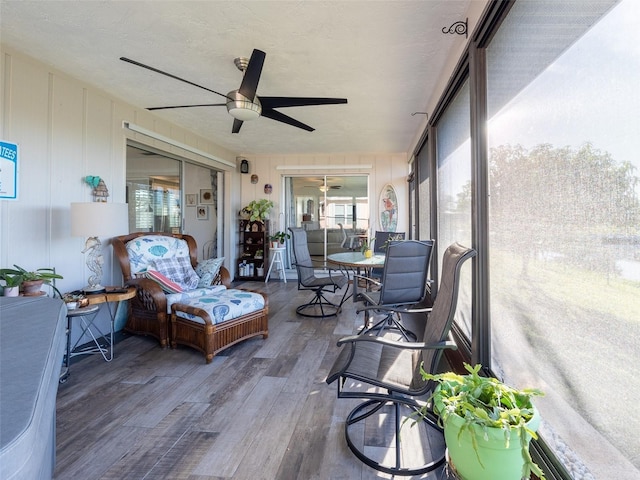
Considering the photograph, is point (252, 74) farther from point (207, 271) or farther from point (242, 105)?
point (207, 271)

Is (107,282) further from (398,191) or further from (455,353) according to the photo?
(398,191)

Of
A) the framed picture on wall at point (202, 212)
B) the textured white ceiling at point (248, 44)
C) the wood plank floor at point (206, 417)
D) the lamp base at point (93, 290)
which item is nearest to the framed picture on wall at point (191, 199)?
the framed picture on wall at point (202, 212)

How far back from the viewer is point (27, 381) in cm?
70

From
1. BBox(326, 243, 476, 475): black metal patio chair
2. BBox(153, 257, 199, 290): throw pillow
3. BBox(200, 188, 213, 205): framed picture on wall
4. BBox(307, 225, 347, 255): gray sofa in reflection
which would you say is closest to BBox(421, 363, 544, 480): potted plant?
BBox(326, 243, 476, 475): black metal patio chair

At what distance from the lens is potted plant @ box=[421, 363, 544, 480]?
0.88 metres

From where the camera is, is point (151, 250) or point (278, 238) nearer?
point (151, 250)

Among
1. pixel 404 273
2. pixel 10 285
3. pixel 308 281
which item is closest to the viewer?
pixel 10 285

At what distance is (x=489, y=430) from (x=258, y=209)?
5747 millimetres

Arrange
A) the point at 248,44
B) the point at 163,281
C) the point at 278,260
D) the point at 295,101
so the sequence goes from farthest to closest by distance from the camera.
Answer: the point at 278,260 < the point at 163,281 < the point at 295,101 < the point at 248,44

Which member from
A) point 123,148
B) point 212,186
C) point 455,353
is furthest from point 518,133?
point 212,186

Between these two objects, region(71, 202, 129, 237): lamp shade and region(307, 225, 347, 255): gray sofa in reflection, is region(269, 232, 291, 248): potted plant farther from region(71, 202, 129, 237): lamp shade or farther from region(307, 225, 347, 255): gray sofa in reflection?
region(71, 202, 129, 237): lamp shade

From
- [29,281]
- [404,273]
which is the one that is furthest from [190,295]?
[404,273]

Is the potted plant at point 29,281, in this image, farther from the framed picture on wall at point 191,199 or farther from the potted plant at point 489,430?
the framed picture on wall at point 191,199

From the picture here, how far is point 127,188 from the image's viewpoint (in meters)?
3.80
